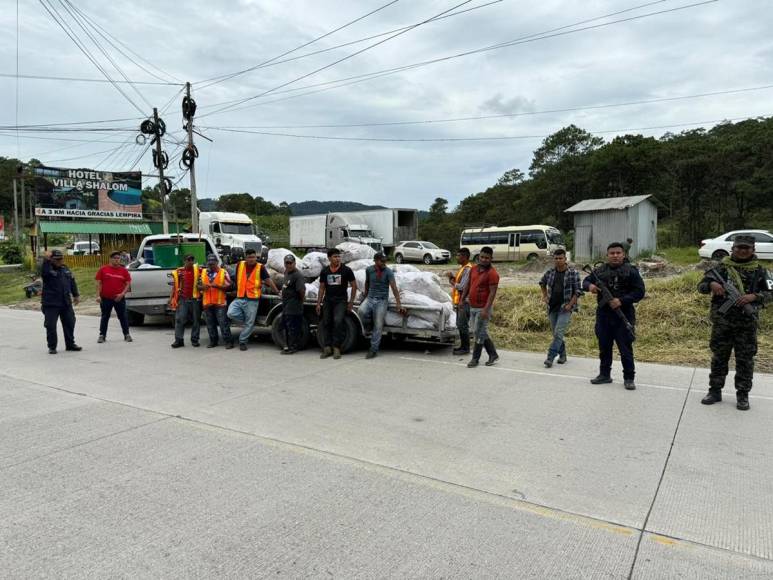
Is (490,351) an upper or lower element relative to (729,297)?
lower

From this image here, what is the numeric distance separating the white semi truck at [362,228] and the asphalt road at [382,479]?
87.5ft

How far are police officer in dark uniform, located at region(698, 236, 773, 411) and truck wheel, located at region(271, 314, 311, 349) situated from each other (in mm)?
5804

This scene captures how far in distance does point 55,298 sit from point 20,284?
22539 mm

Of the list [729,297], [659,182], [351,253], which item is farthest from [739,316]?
[659,182]

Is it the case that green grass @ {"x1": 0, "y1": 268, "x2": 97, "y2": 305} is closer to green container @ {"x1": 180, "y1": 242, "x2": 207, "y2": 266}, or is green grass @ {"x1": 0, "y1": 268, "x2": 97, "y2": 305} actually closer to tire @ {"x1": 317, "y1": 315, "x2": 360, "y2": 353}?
green container @ {"x1": 180, "y1": 242, "x2": 207, "y2": 266}

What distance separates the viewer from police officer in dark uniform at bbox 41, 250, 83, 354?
9328 mm

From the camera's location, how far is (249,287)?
30.6 ft

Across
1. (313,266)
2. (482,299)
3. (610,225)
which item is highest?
(610,225)

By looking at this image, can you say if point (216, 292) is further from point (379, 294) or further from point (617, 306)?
point (617, 306)

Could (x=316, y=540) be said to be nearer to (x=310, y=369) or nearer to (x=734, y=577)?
(x=734, y=577)

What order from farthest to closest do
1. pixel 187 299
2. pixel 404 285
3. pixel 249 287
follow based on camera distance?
pixel 187 299
pixel 249 287
pixel 404 285

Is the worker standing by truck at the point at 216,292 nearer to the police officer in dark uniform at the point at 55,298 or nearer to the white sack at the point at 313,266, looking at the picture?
the white sack at the point at 313,266

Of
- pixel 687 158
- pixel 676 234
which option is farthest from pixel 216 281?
pixel 687 158

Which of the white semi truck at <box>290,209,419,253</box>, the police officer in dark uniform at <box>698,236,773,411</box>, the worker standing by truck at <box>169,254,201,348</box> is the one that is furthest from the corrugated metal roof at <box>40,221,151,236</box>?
the police officer in dark uniform at <box>698,236,773,411</box>
